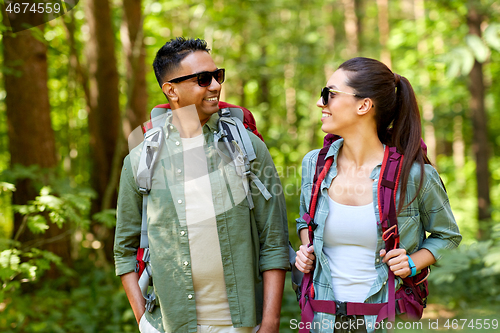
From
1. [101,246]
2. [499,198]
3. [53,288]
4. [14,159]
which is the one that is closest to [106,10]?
[14,159]

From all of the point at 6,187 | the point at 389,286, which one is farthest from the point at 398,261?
the point at 6,187

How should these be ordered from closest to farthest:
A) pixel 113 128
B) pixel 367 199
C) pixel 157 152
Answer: pixel 367 199 < pixel 157 152 < pixel 113 128

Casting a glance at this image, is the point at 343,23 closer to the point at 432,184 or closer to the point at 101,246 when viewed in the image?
the point at 101,246

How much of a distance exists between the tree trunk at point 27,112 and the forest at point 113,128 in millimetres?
13

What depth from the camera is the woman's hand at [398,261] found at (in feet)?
6.40

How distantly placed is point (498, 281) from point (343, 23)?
11061 mm

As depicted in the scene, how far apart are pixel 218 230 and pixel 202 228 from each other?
0.09m

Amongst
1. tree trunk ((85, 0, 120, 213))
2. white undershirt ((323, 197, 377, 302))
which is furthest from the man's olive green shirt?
tree trunk ((85, 0, 120, 213))

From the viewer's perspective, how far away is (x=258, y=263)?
2.29 meters

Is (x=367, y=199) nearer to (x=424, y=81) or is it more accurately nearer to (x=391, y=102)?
(x=391, y=102)

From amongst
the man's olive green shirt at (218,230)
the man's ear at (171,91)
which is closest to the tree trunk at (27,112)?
the man's olive green shirt at (218,230)

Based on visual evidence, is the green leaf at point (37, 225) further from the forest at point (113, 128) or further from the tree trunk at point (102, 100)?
the tree trunk at point (102, 100)

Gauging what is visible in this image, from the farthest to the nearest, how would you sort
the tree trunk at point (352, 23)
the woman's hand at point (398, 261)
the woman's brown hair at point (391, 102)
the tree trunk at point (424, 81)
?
the tree trunk at point (352, 23) < the tree trunk at point (424, 81) < the woman's brown hair at point (391, 102) < the woman's hand at point (398, 261)

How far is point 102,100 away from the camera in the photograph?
7.28m
